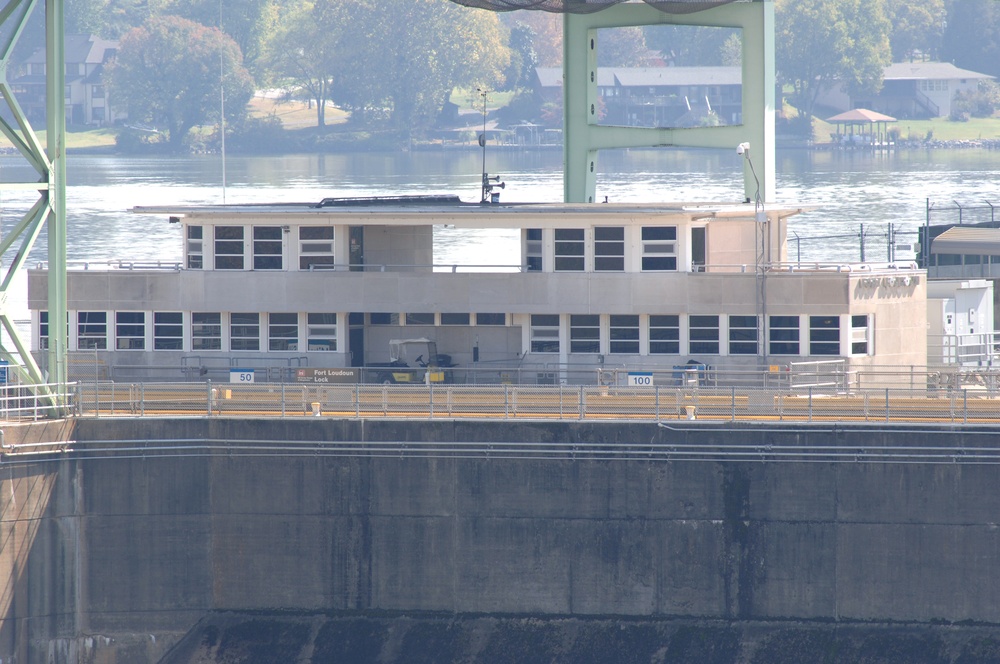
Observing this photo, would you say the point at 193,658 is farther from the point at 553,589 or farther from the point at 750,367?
the point at 750,367

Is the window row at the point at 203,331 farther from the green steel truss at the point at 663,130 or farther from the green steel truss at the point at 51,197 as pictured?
the green steel truss at the point at 663,130

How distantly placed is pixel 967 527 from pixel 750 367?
8633mm

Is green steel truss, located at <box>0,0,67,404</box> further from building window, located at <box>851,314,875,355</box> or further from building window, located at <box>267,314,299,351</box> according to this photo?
building window, located at <box>851,314,875,355</box>

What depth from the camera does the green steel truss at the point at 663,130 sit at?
59.6 meters

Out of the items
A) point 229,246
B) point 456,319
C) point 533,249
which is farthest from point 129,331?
point 533,249

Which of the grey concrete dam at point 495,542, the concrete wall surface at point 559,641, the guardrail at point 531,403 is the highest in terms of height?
the guardrail at point 531,403

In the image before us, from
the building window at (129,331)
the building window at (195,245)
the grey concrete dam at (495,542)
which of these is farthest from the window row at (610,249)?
the building window at (129,331)

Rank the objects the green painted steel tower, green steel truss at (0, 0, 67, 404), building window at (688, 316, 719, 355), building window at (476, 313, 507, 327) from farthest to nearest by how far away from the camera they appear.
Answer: the green painted steel tower < building window at (476, 313, 507, 327) < building window at (688, 316, 719, 355) < green steel truss at (0, 0, 67, 404)

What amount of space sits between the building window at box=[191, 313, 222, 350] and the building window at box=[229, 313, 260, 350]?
1.18 feet

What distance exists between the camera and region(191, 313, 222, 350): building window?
169 feet

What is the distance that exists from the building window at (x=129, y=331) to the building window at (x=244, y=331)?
8.80 ft

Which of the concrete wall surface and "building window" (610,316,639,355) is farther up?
"building window" (610,316,639,355)

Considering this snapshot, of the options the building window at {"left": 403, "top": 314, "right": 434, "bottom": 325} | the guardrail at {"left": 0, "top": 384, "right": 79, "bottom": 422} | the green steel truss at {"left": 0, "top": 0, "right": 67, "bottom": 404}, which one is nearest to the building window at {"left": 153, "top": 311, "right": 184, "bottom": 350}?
the building window at {"left": 403, "top": 314, "right": 434, "bottom": 325}

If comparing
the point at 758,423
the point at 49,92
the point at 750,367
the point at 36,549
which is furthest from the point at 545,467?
the point at 49,92
